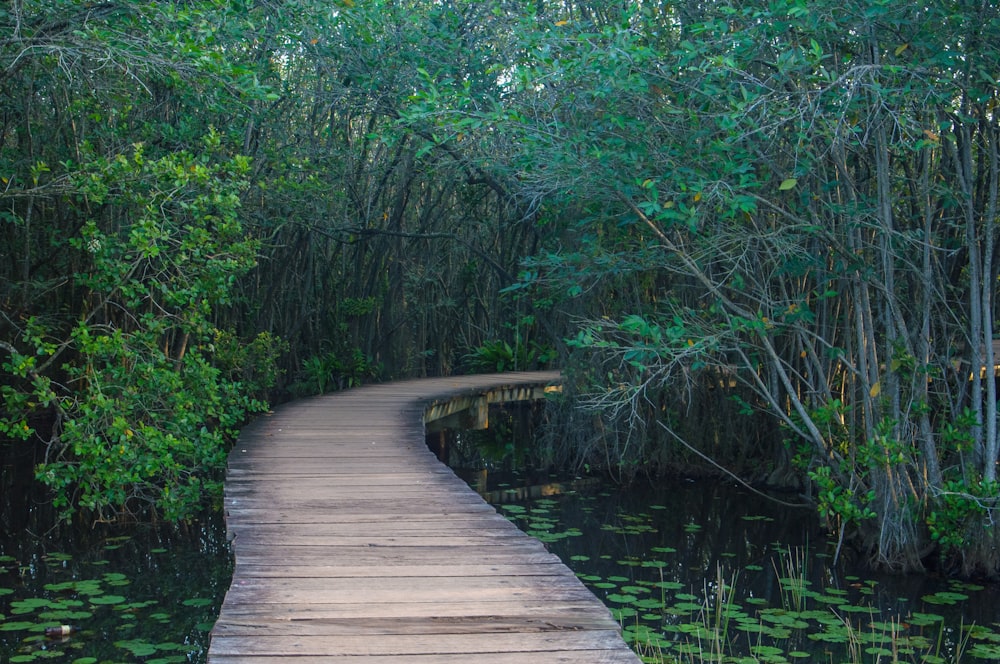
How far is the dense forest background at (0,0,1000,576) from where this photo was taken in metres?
5.32

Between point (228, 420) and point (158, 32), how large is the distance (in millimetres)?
2470

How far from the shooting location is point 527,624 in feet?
9.25

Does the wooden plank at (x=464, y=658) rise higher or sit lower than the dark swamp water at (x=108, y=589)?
higher

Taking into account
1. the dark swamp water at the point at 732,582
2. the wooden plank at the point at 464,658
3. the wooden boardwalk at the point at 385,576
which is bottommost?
the dark swamp water at the point at 732,582

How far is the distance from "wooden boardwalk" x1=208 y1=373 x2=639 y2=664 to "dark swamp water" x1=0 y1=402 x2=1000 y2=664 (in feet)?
2.50

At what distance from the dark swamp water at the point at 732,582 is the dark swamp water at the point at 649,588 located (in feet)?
0.05

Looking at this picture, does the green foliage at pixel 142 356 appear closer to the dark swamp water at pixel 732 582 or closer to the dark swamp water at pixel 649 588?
the dark swamp water at pixel 649 588

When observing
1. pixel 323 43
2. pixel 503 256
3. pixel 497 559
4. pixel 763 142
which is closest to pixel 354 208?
pixel 503 256

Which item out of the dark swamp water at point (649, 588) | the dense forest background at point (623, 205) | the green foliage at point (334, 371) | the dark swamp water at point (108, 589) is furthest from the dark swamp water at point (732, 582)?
the green foliage at point (334, 371)

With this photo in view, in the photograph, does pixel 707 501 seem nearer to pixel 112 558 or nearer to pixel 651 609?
pixel 651 609

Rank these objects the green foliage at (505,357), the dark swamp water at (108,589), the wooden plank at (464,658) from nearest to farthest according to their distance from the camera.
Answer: the wooden plank at (464,658) < the dark swamp water at (108,589) < the green foliage at (505,357)

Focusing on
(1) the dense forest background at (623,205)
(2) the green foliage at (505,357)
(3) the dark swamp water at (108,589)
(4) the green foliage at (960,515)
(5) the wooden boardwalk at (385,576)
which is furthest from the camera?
(2) the green foliage at (505,357)

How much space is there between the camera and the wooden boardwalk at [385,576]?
8.60 ft

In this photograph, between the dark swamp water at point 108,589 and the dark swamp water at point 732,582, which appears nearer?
the dark swamp water at point 108,589
